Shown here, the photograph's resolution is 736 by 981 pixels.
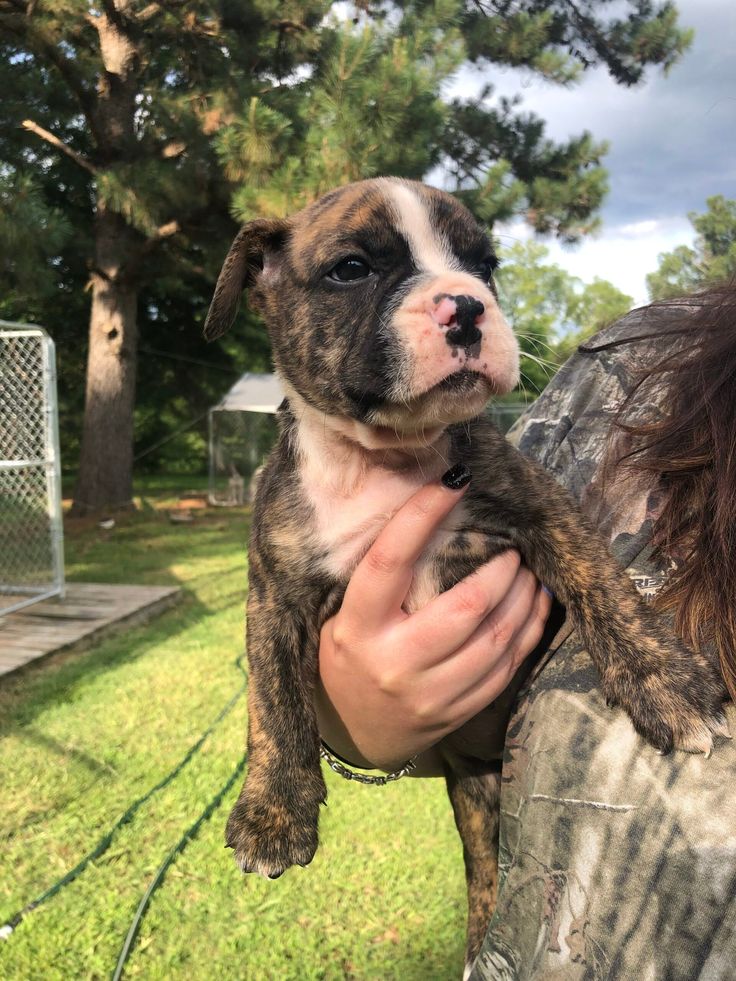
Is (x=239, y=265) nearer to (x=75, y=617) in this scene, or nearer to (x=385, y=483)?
(x=385, y=483)

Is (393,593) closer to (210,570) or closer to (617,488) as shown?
(617,488)

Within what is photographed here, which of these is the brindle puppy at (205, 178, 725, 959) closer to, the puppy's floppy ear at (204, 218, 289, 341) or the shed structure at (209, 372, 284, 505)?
the puppy's floppy ear at (204, 218, 289, 341)

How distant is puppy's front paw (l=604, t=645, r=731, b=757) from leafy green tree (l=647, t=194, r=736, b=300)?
3.97 feet

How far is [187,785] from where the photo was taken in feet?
16.3

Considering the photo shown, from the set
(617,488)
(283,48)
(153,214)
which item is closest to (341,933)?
(617,488)

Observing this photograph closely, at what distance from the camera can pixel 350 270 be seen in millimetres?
1947

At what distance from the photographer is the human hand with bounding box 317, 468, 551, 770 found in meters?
1.72

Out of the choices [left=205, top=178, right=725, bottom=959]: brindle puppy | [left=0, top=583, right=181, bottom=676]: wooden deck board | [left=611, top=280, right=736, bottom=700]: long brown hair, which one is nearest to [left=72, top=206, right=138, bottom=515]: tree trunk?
[left=0, top=583, right=181, bottom=676]: wooden deck board

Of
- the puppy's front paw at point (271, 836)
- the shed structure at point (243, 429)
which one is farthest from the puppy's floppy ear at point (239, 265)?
the shed structure at point (243, 429)

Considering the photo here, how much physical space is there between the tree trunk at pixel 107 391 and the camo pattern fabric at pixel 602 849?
13.7m

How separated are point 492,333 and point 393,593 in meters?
0.61

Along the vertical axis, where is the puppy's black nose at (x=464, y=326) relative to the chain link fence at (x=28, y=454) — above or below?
above

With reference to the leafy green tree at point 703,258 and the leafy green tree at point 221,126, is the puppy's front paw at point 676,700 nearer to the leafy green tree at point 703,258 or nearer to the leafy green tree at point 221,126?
the leafy green tree at point 703,258

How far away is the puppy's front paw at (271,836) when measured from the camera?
1987mm
